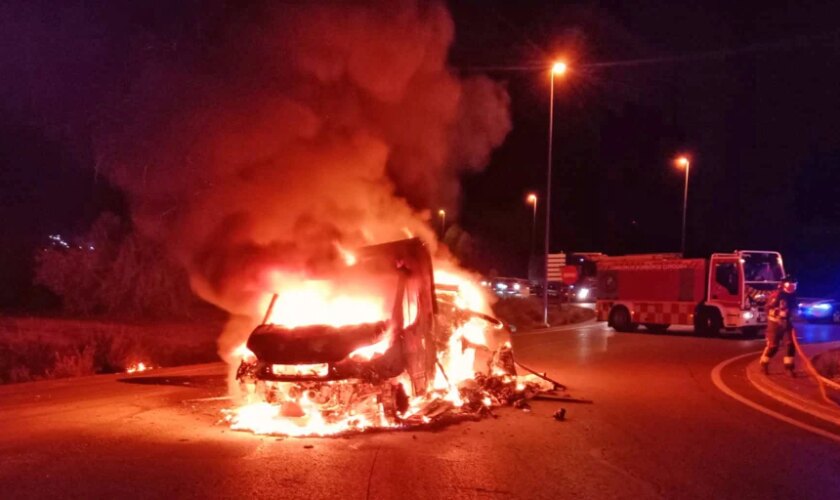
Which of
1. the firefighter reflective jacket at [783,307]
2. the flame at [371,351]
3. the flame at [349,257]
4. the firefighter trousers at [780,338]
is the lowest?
the firefighter trousers at [780,338]

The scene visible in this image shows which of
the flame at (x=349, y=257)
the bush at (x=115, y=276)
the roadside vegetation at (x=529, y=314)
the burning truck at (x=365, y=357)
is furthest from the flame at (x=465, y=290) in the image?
the bush at (x=115, y=276)

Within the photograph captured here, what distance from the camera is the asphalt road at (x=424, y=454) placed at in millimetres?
6012

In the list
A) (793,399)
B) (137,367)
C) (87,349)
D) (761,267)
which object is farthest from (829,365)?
(87,349)

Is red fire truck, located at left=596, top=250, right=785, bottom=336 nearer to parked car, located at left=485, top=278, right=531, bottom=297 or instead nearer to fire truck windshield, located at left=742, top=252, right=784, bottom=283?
fire truck windshield, located at left=742, top=252, right=784, bottom=283

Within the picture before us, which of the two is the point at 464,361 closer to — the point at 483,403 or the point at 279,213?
the point at 483,403

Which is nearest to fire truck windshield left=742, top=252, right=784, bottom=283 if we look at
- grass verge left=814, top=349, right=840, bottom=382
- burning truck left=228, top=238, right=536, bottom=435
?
grass verge left=814, top=349, right=840, bottom=382

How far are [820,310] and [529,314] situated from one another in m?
10.6

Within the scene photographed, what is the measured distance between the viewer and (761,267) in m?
21.9

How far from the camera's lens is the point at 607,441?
25.9ft

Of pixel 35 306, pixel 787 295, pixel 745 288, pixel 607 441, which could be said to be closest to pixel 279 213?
pixel 607 441

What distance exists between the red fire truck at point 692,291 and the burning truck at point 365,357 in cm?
1249

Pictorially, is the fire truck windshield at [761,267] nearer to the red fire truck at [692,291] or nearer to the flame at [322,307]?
the red fire truck at [692,291]

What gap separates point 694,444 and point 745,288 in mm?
15001

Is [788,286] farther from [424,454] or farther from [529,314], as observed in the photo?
[529,314]
